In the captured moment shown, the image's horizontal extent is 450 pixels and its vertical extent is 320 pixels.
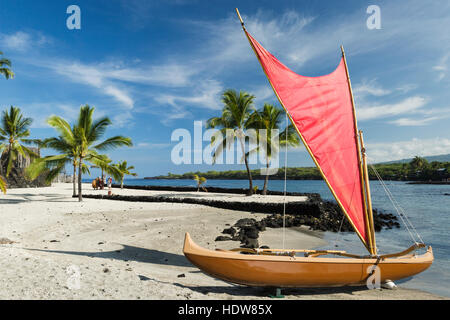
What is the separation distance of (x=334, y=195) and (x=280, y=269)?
2218 mm

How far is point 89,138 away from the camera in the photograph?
1936 centimetres

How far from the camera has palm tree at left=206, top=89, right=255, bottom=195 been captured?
78.9ft

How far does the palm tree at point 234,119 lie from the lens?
78.9ft

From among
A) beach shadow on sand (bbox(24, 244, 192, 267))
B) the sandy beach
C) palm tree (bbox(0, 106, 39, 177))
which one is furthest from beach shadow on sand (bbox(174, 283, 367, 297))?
palm tree (bbox(0, 106, 39, 177))

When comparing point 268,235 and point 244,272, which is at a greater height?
point 244,272

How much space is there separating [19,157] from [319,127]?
3578cm

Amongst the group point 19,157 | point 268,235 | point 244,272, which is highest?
point 19,157

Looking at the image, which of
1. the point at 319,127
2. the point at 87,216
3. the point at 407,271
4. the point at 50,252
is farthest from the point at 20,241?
the point at 407,271

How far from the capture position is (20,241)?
8297 mm

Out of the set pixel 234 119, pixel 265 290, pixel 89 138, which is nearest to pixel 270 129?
pixel 234 119

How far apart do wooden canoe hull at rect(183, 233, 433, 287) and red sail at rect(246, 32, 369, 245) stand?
128 cm

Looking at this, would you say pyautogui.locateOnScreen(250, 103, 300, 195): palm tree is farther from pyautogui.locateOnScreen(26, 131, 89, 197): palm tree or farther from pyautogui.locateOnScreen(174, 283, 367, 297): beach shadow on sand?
pyautogui.locateOnScreen(174, 283, 367, 297): beach shadow on sand

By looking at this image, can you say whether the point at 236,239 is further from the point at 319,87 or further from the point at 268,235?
the point at 319,87

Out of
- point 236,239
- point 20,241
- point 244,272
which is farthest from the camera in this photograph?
point 236,239
